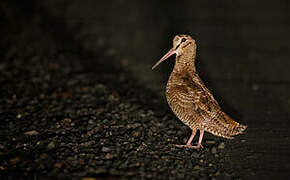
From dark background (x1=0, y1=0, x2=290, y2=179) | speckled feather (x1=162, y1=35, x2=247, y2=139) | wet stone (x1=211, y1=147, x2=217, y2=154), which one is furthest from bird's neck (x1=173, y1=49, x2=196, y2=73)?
wet stone (x1=211, y1=147, x2=217, y2=154)

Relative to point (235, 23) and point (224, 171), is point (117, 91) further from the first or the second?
point (235, 23)

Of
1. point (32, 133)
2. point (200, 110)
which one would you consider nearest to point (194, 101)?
point (200, 110)

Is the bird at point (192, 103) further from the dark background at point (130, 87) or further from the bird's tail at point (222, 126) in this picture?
the dark background at point (130, 87)

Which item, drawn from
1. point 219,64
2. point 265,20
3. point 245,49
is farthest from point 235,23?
point 219,64

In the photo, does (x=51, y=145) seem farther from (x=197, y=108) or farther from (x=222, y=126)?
(x=222, y=126)

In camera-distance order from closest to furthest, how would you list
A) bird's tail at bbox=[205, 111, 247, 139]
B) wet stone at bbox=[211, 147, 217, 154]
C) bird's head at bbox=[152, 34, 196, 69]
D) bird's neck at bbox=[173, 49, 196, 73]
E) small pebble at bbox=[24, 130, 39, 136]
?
bird's tail at bbox=[205, 111, 247, 139] < wet stone at bbox=[211, 147, 217, 154] < bird's head at bbox=[152, 34, 196, 69] < bird's neck at bbox=[173, 49, 196, 73] < small pebble at bbox=[24, 130, 39, 136]

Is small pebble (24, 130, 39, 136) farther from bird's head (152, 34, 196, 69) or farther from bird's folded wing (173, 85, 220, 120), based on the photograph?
bird's head (152, 34, 196, 69)
